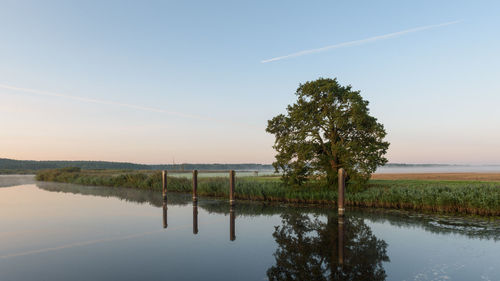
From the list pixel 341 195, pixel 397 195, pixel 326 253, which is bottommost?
pixel 326 253

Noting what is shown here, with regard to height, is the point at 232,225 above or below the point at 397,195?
below

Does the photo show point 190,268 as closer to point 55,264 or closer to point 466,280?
point 55,264

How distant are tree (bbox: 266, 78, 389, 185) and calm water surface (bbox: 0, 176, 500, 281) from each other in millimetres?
3387

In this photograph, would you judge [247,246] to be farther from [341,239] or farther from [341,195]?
[341,195]

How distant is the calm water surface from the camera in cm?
681

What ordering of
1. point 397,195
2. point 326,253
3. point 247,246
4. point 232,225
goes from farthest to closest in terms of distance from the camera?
point 397,195 < point 232,225 < point 247,246 < point 326,253

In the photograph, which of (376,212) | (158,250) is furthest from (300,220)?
(158,250)

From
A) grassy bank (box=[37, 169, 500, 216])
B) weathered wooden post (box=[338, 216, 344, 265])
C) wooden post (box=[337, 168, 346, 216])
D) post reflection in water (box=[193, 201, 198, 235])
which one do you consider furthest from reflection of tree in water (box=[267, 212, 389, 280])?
grassy bank (box=[37, 169, 500, 216])

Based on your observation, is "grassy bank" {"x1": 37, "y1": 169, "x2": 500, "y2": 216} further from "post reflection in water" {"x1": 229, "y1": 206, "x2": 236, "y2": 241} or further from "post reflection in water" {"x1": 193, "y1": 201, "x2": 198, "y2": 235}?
"post reflection in water" {"x1": 229, "y1": 206, "x2": 236, "y2": 241}

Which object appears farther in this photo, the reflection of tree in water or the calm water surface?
the calm water surface

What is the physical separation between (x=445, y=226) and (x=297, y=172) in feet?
26.6

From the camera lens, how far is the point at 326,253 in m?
8.16

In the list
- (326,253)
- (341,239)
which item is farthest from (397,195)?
(326,253)

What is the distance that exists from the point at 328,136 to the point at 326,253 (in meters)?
11.4
